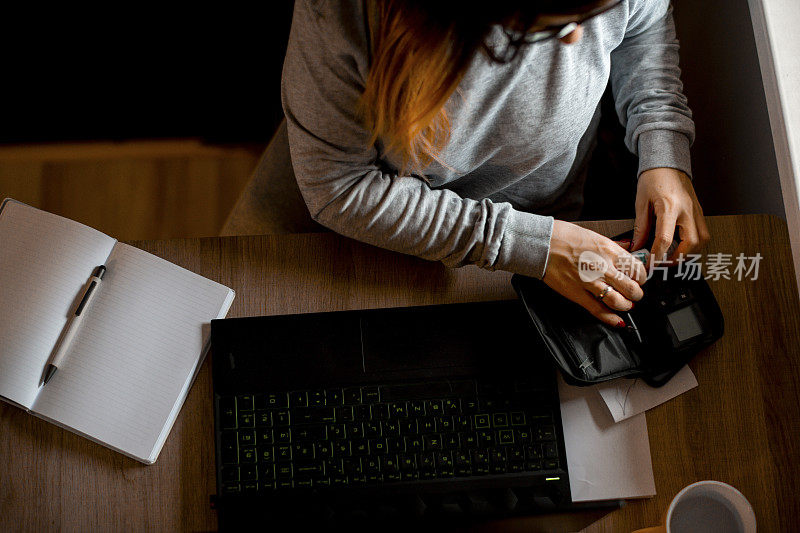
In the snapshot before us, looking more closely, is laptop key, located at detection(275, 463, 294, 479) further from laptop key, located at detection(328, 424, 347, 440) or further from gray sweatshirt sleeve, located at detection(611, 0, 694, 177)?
gray sweatshirt sleeve, located at detection(611, 0, 694, 177)

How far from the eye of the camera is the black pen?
2.41ft

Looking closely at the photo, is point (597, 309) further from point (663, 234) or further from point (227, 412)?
point (227, 412)

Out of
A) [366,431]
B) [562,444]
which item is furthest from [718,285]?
[366,431]

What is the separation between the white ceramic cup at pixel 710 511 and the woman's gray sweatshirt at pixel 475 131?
27cm

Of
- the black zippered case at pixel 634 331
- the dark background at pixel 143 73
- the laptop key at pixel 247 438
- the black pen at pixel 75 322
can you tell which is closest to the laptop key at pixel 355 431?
the laptop key at pixel 247 438

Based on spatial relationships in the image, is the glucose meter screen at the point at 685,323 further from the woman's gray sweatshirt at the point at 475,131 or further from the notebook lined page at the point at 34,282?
the notebook lined page at the point at 34,282

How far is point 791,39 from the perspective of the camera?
730 millimetres

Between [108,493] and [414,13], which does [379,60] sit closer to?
[414,13]

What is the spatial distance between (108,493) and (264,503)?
0.18 m

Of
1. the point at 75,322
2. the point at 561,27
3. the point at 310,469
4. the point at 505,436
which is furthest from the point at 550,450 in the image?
the point at 75,322

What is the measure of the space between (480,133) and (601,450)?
14.9 inches

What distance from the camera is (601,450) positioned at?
2.42 ft

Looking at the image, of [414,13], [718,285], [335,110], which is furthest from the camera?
[718,285]

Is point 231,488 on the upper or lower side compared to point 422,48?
lower
